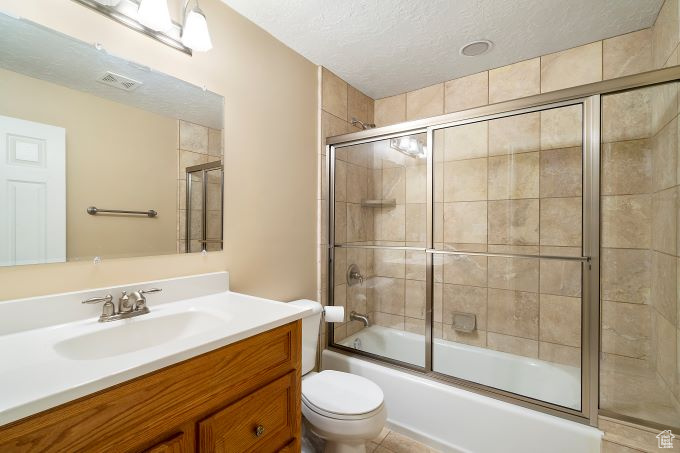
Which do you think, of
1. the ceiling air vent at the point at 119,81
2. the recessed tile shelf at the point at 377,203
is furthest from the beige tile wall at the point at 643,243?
the ceiling air vent at the point at 119,81

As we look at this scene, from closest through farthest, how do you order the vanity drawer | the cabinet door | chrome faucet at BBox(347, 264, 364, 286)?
the cabinet door → the vanity drawer → chrome faucet at BBox(347, 264, 364, 286)

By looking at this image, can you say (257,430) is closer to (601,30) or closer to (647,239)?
(647,239)

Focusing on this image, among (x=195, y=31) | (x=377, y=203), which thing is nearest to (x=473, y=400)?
(x=377, y=203)

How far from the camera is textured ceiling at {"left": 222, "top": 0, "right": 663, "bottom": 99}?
1.49m

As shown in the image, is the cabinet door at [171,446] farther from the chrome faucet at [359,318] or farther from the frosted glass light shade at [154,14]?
the chrome faucet at [359,318]

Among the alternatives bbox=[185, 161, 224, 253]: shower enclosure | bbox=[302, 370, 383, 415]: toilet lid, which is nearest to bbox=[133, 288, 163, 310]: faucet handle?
bbox=[185, 161, 224, 253]: shower enclosure

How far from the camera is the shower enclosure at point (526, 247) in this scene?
1354 mm

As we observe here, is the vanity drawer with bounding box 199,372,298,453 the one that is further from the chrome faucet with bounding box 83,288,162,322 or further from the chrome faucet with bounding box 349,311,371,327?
the chrome faucet with bounding box 349,311,371,327

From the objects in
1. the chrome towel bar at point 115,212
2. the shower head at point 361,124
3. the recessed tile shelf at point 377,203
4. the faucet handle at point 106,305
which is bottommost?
the faucet handle at point 106,305

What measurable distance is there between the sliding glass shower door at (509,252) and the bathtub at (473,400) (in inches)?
0.5

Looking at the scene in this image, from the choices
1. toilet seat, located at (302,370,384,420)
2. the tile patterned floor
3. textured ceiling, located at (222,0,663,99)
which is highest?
textured ceiling, located at (222,0,663,99)

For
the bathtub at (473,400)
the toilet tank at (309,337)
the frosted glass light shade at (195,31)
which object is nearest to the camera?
the frosted glass light shade at (195,31)

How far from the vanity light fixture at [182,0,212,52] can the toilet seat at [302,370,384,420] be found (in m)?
1.59

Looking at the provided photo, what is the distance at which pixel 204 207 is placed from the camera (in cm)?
138
